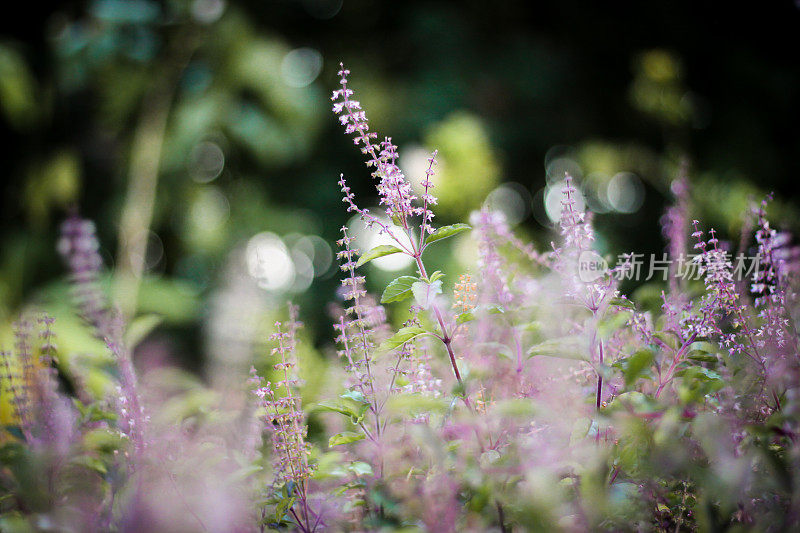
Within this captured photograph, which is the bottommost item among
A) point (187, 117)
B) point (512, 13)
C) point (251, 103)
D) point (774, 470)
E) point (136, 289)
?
point (774, 470)

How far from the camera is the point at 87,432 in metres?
0.73

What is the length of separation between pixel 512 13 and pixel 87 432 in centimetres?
323

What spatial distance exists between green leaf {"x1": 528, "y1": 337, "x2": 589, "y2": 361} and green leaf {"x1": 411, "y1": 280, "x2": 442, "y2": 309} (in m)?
0.12

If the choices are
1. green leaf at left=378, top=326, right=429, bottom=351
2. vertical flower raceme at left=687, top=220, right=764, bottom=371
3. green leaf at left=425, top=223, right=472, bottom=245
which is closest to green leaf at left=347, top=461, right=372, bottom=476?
green leaf at left=378, top=326, right=429, bottom=351

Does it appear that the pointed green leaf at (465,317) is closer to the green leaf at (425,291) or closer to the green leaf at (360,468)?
the green leaf at (425,291)

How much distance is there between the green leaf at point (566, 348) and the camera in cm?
53

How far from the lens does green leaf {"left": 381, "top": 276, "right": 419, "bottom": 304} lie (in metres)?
0.56

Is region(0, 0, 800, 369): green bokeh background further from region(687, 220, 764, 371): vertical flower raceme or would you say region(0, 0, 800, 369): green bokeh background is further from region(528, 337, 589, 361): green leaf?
region(528, 337, 589, 361): green leaf

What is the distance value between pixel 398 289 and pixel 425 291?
0.03 m

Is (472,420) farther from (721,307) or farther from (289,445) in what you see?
(721,307)

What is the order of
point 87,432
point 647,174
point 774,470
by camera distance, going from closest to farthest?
point 774,470, point 87,432, point 647,174

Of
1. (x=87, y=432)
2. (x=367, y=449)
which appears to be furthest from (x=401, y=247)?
(x=87, y=432)

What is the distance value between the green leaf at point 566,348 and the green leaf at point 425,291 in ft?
0.39

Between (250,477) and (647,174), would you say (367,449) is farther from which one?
(647,174)
